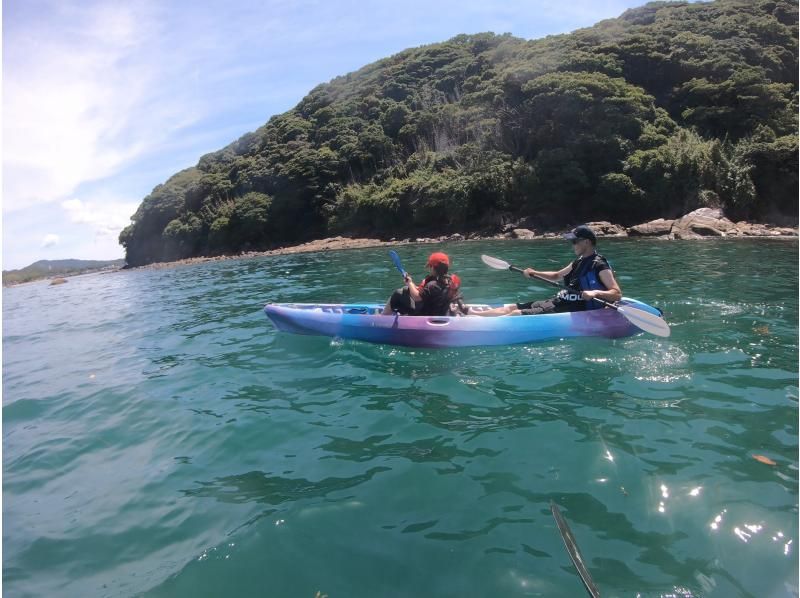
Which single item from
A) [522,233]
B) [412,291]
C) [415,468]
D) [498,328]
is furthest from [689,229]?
[415,468]

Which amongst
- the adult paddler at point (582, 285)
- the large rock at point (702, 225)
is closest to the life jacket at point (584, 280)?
the adult paddler at point (582, 285)

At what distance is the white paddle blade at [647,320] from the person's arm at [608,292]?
13.6 inches

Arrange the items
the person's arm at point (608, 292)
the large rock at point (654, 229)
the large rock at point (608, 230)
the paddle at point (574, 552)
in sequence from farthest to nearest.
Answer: the large rock at point (608, 230) < the large rock at point (654, 229) < the person's arm at point (608, 292) < the paddle at point (574, 552)

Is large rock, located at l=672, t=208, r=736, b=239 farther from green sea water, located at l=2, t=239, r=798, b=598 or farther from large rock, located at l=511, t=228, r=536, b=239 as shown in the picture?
green sea water, located at l=2, t=239, r=798, b=598

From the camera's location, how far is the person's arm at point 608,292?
6508mm

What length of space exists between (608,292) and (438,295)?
2.26 m

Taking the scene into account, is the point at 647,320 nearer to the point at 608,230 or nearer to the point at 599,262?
the point at 599,262

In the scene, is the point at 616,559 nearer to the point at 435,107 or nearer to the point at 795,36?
the point at 795,36

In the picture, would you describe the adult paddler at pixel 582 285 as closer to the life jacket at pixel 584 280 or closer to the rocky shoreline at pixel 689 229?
the life jacket at pixel 584 280

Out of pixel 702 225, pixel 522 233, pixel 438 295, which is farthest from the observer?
pixel 522 233

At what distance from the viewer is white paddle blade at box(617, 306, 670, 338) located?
590 centimetres

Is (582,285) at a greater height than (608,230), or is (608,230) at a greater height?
(608,230)

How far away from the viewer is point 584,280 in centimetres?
689

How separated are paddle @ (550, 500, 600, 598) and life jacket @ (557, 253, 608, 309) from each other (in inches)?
163
